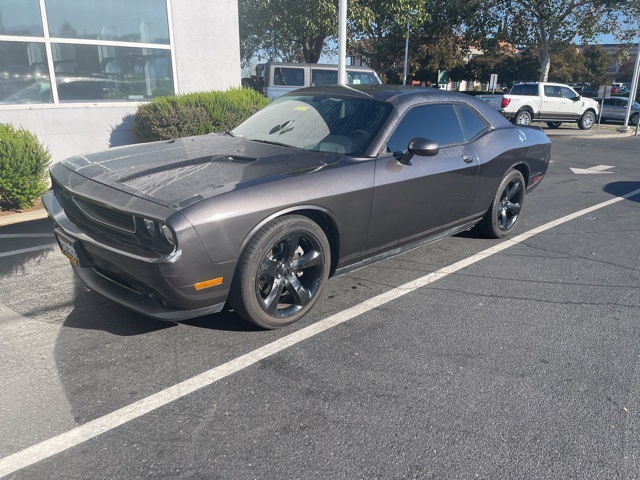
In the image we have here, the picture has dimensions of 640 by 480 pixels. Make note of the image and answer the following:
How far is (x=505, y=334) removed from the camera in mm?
3539

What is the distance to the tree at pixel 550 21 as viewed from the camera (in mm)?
25031

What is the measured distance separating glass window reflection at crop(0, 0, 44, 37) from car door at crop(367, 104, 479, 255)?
6.55m

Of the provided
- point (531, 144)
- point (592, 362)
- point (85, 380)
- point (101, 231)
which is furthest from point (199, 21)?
point (592, 362)

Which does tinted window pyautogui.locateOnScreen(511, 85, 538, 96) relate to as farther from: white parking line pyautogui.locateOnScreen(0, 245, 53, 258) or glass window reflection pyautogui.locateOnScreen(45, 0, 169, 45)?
white parking line pyautogui.locateOnScreen(0, 245, 53, 258)

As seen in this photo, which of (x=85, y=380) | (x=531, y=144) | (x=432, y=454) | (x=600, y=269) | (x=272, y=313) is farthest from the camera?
(x=531, y=144)

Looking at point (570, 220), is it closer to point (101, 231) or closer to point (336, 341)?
point (336, 341)

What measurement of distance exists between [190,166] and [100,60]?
6.35 meters

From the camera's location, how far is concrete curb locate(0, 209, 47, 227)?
20.0 feet

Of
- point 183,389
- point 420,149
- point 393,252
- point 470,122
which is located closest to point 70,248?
point 183,389

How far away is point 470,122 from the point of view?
16.3 feet

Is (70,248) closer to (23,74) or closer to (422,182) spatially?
(422,182)

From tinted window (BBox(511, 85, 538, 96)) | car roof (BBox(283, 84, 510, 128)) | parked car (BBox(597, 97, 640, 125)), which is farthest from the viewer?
parked car (BBox(597, 97, 640, 125))

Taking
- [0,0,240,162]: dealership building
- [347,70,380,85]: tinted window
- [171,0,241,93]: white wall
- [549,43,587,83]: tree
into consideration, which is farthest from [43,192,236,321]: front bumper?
[549,43,587,83]: tree

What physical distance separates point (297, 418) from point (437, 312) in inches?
63.6
